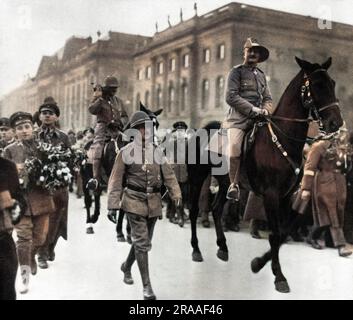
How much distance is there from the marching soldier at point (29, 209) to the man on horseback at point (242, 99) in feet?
7.34

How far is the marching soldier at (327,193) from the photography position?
252 inches

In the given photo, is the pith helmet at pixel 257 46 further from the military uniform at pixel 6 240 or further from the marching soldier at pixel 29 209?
the military uniform at pixel 6 240

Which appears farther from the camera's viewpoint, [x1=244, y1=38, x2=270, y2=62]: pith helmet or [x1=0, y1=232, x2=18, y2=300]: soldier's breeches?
[x1=244, y1=38, x2=270, y2=62]: pith helmet

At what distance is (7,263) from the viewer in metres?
3.40

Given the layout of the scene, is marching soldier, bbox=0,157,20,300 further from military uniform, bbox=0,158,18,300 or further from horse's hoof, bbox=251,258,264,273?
horse's hoof, bbox=251,258,264,273

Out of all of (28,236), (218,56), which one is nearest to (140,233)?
(28,236)

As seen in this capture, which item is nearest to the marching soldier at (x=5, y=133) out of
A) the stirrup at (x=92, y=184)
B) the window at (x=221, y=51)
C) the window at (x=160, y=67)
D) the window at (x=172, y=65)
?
the stirrup at (x=92, y=184)

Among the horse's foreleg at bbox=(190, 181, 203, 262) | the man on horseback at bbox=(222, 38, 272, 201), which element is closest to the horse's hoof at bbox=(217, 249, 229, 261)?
the horse's foreleg at bbox=(190, 181, 203, 262)

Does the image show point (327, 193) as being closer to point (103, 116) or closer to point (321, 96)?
point (321, 96)

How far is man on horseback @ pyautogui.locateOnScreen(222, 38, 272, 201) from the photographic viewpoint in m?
5.45

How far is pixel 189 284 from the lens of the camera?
16.1ft

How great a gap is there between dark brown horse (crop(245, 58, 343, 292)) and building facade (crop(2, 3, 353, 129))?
161 centimetres
